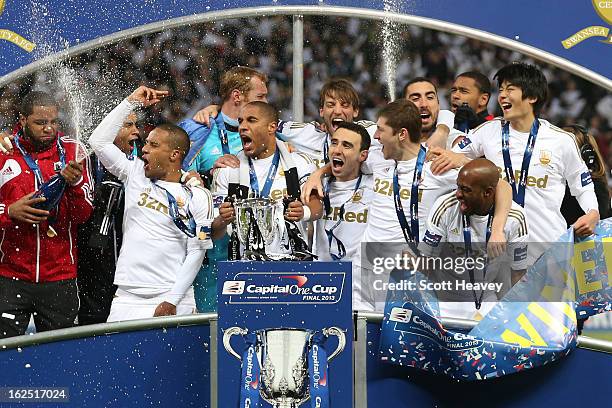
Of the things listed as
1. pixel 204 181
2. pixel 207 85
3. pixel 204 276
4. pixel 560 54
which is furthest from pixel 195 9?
pixel 560 54

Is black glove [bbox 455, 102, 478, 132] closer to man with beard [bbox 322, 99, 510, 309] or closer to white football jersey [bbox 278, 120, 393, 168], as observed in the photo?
white football jersey [bbox 278, 120, 393, 168]

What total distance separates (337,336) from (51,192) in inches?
85.4

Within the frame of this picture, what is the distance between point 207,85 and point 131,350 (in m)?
2.44

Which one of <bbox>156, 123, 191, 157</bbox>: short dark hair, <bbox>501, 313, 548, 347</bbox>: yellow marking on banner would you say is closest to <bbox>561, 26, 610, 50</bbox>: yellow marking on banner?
<bbox>156, 123, 191, 157</bbox>: short dark hair

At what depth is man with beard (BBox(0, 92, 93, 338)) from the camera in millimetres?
6043

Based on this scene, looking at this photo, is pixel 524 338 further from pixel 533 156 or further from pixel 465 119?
pixel 465 119

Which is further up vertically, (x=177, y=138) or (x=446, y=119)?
(x=446, y=119)

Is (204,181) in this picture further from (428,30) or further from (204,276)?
(428,30)

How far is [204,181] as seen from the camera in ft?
20.9

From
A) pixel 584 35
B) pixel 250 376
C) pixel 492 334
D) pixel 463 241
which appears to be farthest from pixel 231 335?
pixel 584 35

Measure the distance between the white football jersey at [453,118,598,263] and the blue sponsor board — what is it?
200 cm

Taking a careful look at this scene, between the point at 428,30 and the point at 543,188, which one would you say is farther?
the point at 428,30

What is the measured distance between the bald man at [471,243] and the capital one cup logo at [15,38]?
235 cm

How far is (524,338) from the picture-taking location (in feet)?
15.3
